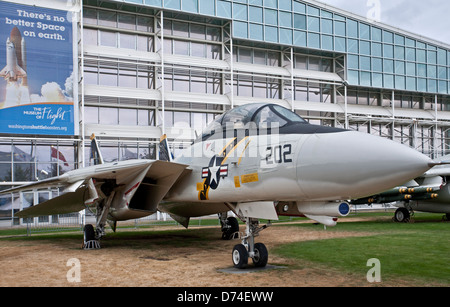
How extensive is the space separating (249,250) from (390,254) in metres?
3.70

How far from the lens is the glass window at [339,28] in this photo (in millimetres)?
31812

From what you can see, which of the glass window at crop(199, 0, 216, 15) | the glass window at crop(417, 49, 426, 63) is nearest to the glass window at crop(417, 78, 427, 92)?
the glass window at crop(417, 49, 426, 63)

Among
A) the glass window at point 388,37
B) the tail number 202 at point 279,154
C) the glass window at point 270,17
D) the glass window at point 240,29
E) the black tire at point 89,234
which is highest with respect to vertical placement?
the glass window at point 270,17

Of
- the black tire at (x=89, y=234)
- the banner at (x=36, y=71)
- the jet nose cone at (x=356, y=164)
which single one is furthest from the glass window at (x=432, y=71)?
the jet nose cone at (x=356, y=164)

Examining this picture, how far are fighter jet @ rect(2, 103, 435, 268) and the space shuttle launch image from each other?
1234 cm

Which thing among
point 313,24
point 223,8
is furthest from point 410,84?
point 223,8

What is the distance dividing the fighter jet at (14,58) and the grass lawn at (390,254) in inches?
715

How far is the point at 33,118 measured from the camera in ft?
74.0

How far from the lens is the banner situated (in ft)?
72.7

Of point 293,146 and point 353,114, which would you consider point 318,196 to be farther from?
point 353,114

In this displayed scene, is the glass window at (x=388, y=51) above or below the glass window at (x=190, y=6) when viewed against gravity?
below

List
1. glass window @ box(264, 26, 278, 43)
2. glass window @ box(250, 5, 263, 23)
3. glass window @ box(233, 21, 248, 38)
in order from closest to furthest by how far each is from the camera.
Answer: glass window @ box(233, 21, 248, 38) → glass window @ box(250, 5, 263, 23) → glass window @ box(264, 26, 278, 43)

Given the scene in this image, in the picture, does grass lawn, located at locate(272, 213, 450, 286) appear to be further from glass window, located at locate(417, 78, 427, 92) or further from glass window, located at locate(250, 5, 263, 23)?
glass window, located at locate(417, 78, 427, 92)

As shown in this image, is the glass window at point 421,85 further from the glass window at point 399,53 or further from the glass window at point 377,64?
the glass window at point 377,64
